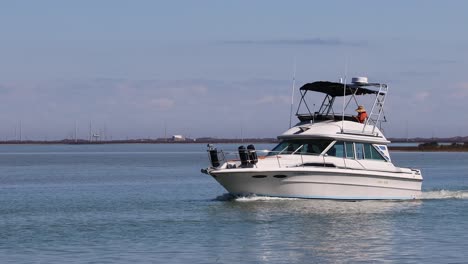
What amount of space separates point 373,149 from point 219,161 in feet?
19.5

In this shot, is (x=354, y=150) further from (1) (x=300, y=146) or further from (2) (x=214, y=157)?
(2) (x=214, y=157)

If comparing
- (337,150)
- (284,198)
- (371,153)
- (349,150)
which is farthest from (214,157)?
(371,153)

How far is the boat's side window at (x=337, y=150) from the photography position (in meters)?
34.4

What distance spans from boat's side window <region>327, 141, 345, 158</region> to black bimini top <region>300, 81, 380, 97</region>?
103 inches

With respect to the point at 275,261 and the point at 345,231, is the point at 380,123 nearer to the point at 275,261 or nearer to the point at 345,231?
the point at 345,231

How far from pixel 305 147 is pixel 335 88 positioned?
11.0ft

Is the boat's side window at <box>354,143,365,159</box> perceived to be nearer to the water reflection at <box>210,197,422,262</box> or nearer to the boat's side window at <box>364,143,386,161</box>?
the boat's side window at <box>364,143,386,161</box>

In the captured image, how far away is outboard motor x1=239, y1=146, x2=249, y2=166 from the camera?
1280 inches

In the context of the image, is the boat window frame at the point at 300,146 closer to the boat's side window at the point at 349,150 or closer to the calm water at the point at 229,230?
the boat's side window at the point at 349,150

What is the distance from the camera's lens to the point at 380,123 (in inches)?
1467

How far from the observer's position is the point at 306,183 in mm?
33500

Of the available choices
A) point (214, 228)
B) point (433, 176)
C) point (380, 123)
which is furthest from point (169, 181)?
point (214, 228)

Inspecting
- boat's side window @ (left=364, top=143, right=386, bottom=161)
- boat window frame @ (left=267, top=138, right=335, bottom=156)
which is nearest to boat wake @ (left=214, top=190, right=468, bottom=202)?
boat window frame @ (left=267, top=138, right=335, bottom=156)

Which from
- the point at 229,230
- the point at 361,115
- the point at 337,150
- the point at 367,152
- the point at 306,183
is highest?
the point at 361,115
